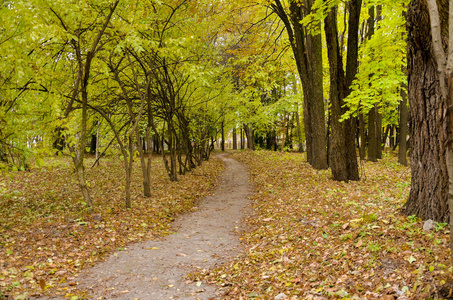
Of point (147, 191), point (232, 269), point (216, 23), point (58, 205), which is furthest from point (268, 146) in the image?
point (232, 269)

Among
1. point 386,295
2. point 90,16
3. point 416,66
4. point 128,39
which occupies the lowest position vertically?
point 386,295

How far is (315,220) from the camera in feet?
21.2

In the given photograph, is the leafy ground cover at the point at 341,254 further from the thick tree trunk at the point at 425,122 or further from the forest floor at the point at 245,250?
the thick tree trunk at the point at 425,122

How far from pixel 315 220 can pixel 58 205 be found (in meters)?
7.58

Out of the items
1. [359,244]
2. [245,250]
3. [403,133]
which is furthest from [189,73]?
[403,133]

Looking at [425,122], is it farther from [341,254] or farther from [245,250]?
[245,250]

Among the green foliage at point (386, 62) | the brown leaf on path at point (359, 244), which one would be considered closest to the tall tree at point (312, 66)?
the green foliage at point (386, 62)

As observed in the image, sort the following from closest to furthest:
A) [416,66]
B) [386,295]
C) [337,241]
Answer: [386,295] → [416,66] → [337,241]

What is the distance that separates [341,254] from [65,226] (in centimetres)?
598

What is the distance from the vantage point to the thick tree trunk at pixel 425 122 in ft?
13.5

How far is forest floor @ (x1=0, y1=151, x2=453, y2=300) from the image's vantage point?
149 inches

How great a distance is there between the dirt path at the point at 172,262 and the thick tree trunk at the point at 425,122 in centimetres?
357

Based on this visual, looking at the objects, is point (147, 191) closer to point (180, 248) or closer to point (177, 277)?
point (180, 248)

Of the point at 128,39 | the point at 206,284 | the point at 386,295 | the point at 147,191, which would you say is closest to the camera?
the point at 386,295
